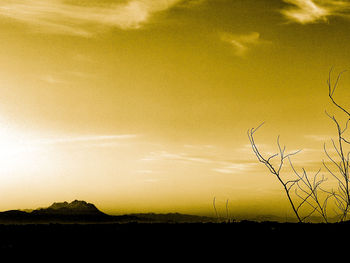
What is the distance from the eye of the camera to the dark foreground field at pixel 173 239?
10.2 feet

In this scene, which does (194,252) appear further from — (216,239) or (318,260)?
(318,260)

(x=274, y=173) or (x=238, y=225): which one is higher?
(x=274, y=173)

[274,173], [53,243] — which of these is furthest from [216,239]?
[274,173]

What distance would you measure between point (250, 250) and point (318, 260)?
0.47 m

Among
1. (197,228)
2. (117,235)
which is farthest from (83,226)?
(197,228)

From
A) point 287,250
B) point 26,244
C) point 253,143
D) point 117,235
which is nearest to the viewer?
point 287,250

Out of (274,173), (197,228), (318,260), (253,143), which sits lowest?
(318,260)

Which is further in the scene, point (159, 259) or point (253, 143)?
point (253, 143)

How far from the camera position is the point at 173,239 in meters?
3.40

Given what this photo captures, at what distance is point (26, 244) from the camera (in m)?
3.35

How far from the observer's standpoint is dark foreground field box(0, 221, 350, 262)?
312 centimetres

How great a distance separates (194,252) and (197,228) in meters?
0.78

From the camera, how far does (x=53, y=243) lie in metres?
3.35

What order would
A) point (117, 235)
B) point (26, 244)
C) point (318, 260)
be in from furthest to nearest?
point (117, 235)
point (26, 244)
point (318, 260)
